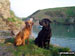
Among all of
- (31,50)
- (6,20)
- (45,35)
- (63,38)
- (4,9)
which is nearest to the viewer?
(31,50)

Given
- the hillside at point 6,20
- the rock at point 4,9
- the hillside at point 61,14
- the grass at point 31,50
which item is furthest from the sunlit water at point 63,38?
the hillside at point 61,14

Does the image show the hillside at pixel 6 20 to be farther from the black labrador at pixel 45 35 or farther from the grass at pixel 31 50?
the grass at pixel 31 50

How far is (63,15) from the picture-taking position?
189 meters

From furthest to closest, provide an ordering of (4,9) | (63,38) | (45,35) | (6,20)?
(63,38) → (4,9) → (6,20) → (45,35)

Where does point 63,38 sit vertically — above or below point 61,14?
below

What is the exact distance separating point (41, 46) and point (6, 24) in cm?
4231

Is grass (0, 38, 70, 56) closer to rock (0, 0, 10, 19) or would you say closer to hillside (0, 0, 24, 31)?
hillside (0, 0, 24, 31)

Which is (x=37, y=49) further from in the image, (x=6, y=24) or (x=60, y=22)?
(x=60, y=22)

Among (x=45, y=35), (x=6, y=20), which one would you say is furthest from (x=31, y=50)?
(x=6, y=20)

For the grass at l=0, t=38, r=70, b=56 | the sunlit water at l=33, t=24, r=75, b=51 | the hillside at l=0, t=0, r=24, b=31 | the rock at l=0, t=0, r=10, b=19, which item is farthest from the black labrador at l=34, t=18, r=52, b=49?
the rock at l=0, t=0, r=10, b=19

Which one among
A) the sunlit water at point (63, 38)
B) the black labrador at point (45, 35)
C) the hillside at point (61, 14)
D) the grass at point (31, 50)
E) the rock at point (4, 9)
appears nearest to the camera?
the grass at point (31, 50)

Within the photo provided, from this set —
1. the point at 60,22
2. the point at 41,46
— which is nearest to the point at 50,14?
the point at 60,22

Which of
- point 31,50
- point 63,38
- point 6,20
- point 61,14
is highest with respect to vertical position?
point 61,14

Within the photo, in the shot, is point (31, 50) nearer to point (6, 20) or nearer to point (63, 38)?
point (6, 20)
